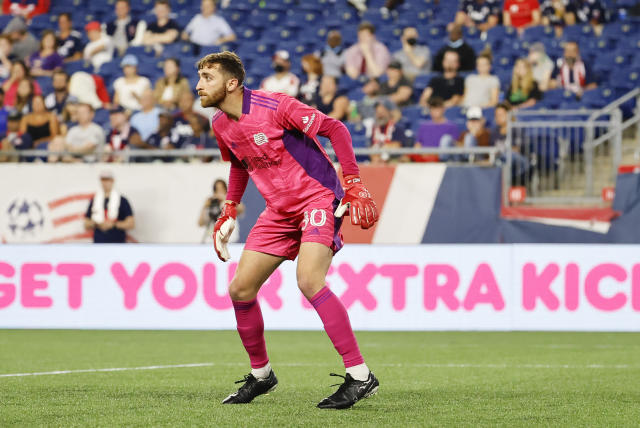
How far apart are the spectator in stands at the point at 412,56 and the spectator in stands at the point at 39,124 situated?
550cm

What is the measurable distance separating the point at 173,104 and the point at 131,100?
3.11 ft

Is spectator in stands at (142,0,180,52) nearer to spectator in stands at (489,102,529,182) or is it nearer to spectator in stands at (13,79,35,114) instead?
spectator in stands at (13,79,35,114)

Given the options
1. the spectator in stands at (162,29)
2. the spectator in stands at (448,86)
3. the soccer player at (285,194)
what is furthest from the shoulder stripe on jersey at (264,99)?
the spectator in stands at (162,29)

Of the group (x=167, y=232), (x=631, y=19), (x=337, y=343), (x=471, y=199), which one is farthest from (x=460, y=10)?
(x=337, y=343)

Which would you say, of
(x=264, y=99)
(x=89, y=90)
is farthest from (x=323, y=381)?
(x=89, y=90)

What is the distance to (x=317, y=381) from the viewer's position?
7609 millimetres

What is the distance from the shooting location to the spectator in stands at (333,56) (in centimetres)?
1766

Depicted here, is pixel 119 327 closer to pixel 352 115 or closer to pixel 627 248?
pixel 352 115

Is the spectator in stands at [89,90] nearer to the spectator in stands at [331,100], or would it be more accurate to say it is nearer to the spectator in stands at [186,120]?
the spectator in stands at [186,120]

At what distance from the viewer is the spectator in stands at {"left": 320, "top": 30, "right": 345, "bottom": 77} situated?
17658mm

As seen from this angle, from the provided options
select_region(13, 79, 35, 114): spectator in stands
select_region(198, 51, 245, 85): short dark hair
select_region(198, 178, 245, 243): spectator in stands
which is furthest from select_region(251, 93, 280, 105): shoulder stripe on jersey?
select_region(13, 79, 35, 114): spectator in stands

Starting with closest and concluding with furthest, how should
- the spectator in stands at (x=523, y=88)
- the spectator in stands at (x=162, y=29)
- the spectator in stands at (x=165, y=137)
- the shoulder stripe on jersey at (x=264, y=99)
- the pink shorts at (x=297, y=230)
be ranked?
the pink shorts at (x=297, y=230) < the shoulder stripe on jersey at (x=264, y=99) < the spectator in stands at (x=165, y=137) < the spectator in stands at (x=523, y=88) < the spectator in stands at (x=162, y=29)

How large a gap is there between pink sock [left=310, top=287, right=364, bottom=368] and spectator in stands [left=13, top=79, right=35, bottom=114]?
1257 centimetres

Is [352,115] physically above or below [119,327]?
above
